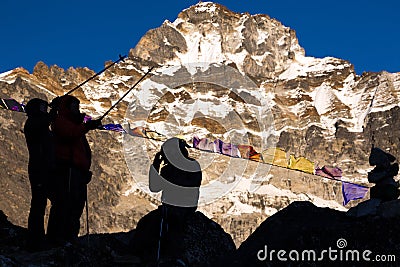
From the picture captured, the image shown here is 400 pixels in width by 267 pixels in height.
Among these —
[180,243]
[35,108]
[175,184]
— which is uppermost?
[175,184]

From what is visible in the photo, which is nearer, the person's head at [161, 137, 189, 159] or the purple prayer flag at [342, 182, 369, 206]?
the person's head at [161, 137, 189, 159]

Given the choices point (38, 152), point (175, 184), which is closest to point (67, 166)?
point (38, 152)

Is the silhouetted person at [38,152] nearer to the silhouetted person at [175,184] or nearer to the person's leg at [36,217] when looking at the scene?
the person's leg at [36,217]

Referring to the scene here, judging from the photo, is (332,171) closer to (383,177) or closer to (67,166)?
(383,177)

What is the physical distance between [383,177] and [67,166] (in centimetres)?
521

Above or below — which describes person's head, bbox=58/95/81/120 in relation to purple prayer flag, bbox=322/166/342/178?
below

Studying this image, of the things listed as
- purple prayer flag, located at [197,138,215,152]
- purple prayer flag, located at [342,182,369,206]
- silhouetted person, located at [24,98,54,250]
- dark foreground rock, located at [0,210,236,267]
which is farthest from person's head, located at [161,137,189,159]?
purple prayer flag, located at [197,138,215,152]

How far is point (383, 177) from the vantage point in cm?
1038

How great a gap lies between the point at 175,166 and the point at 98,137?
164 m

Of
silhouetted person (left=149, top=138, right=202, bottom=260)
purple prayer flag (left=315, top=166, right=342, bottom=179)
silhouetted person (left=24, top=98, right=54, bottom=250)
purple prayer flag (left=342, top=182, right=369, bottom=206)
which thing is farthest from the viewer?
purple prayer flag (left=315, top=166, right=342, bottom=179)

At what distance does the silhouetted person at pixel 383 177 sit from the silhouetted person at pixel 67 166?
4.69 m

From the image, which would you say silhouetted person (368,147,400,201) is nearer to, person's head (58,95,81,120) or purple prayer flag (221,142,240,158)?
person's head (58,95,81,120)

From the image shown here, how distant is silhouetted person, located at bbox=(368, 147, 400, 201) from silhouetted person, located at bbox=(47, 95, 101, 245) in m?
4.69

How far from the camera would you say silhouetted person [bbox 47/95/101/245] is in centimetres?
938
